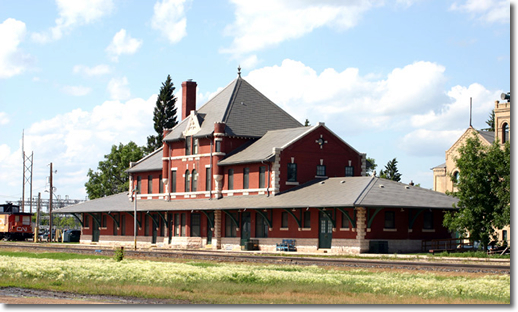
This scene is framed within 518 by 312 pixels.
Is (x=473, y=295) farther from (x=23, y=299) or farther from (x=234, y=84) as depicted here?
(x=234, y=84)

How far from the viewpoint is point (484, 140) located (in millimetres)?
74375

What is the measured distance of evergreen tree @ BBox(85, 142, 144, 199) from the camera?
4043 inches

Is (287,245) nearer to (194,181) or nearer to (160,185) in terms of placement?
(194,181)

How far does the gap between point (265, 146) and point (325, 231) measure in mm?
11044

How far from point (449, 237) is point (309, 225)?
10.2 metres

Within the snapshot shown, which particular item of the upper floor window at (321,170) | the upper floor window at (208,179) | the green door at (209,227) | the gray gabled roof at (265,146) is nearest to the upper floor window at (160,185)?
the upper floor window at (208,179)

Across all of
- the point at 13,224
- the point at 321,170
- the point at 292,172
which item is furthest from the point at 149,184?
the point at 13,224

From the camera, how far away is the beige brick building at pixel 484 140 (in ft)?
227

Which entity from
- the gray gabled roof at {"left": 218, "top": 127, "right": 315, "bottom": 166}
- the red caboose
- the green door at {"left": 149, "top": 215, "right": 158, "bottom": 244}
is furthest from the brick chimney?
the red caboose

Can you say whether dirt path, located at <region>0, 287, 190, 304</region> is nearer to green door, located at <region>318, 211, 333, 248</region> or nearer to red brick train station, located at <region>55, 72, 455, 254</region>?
red brick train station, located at <region>55, 72, 455, 254</region>

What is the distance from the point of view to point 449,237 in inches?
2199

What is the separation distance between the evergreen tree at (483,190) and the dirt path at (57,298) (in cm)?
2860

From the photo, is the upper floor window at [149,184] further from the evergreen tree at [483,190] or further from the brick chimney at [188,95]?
the evergreen tree at [483,190]

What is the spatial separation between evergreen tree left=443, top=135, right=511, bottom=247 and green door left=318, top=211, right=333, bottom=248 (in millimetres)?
8994
